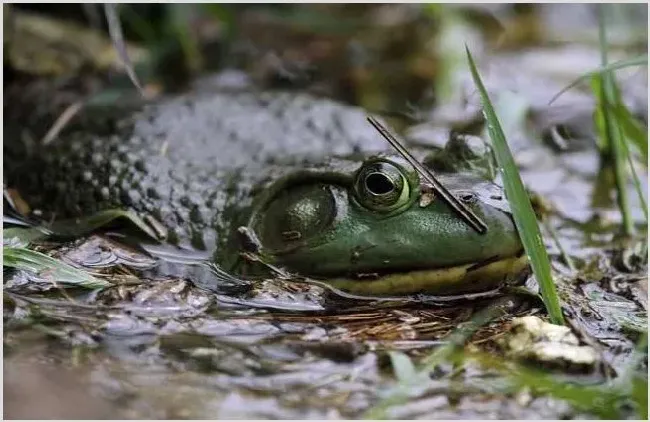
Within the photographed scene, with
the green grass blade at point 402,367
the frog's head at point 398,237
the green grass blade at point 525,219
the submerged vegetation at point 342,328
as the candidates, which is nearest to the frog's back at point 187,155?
the submerged vegetation at point 342,328

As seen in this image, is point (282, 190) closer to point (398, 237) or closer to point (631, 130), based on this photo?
point (398, 237)

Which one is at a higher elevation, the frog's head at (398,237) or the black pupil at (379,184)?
the black pupil at (379,184)

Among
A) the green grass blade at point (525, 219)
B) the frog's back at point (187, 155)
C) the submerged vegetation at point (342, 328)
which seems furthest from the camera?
the frog's back at point (187, 155)

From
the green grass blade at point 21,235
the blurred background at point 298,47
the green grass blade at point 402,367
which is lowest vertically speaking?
the green grass blade at point 402,367

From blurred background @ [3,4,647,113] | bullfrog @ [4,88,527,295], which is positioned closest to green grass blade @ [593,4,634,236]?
bullfrog @ [4,88,527,295]

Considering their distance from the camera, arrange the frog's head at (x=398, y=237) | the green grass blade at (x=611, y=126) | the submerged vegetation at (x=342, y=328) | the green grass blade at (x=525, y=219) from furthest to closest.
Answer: the green grass blade at (x=611, y=126) → the frog's head at (x=398, y=237) → the green grass blade at (x=525, y=219) → the submerged vegetation at (x=342, y=328)

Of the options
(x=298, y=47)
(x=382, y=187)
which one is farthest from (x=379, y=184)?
(x=298, y=47)

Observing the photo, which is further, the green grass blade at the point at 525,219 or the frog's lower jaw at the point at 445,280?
the frog's lower jaw at the point at 445,280

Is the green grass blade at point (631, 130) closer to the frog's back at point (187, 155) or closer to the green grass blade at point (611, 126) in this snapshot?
the green grass blade at point (611, 126)
